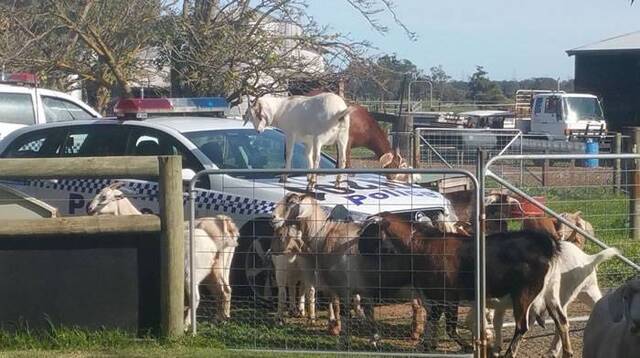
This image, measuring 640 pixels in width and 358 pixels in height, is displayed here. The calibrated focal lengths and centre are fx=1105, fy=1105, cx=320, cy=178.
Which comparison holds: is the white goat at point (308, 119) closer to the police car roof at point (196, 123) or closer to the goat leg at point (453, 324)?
the police car roof at point (196, 123)

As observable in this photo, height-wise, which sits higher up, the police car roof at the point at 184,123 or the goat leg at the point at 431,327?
the police car roof at the point at 184,123

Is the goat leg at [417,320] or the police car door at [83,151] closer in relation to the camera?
the goat leg at [417,320]

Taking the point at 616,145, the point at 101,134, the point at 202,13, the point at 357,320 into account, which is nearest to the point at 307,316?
the point at 357,320

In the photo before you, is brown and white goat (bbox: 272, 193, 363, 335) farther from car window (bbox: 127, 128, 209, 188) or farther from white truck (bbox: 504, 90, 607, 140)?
white truck (bbox: 504, 90, 607, 140)

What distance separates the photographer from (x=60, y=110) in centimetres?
1744

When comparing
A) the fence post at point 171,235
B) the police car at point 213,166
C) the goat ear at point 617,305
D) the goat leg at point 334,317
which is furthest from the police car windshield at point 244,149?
the goat ear at point 617,305

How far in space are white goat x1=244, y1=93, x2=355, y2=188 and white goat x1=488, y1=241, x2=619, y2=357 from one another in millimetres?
2629

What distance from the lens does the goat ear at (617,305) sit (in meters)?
6.71

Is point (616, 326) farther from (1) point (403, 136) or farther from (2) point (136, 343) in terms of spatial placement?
(1) point (403, 136)

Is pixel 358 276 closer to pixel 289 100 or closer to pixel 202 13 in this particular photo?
pixel 289 100

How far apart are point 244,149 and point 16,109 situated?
785 cm

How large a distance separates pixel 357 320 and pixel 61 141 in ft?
14.0

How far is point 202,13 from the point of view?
1702cm

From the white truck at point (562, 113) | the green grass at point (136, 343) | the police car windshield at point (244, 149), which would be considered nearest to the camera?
the green grass at point (136, 343)
